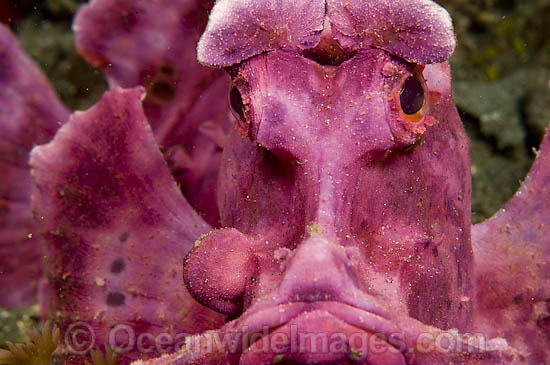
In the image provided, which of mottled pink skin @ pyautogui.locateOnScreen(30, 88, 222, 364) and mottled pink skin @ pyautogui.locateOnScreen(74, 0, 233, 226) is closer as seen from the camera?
mottled pink skin @ pyautogui.locateOnScreen(30, 88, 222, 364)

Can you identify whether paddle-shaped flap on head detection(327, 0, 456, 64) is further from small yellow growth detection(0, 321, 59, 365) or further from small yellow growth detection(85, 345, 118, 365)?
small yellow growth detection(0, 321, 59, 365)

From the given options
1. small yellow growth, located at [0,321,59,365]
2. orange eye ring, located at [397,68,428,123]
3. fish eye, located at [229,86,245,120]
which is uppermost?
orange eye ring, located at [397,68,428,123]

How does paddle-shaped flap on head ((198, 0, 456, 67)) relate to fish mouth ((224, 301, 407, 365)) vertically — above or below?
above

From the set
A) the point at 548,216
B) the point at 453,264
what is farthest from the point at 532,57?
the point at 453,264

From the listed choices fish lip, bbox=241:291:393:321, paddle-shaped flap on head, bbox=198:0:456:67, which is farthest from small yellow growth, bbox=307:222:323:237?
paddle-shaped flap on head, bbox=198:0:456:67

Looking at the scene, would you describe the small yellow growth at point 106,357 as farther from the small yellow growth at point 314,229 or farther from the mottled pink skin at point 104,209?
the small yellow growth at point 314,229

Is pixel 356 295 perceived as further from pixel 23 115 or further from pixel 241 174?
pixel 23 115
